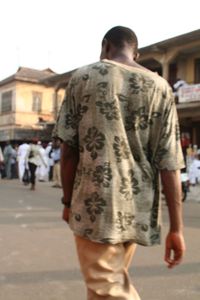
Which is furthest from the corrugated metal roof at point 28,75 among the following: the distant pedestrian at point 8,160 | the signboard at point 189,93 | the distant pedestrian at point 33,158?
the distant pedestrian at point 33,158

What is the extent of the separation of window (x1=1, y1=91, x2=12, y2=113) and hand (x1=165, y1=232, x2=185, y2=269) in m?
37.1

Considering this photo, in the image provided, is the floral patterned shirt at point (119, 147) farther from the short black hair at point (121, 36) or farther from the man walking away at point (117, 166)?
the short black hair at point (121, 36)

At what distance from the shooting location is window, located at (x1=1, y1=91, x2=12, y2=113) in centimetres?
3881

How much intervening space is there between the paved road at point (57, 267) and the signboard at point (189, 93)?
13021 mm

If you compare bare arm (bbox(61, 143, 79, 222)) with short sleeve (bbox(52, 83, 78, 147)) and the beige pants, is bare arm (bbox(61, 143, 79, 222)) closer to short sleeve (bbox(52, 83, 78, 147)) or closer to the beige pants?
short sleeve (bbox(52, 83, 78, 147))

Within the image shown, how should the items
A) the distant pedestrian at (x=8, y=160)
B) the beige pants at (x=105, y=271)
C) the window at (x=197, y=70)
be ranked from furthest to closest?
the window at (x=197, y=70) < the distant pedestrian at (x=8, y=160) < the beige pants at (x=105, y=271)

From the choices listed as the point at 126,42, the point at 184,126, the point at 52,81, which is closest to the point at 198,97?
the point at 184,126

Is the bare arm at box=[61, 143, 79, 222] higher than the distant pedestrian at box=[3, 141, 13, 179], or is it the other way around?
the distant pedestrian at box=[3, 141, 13, 179]

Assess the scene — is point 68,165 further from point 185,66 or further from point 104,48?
point 185,66

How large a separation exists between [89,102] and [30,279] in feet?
9.38

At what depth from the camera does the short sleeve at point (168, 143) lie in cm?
238

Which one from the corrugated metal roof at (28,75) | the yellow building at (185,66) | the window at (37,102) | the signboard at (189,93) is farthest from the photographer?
the window at (37,102)

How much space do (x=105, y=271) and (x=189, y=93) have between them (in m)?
19.6

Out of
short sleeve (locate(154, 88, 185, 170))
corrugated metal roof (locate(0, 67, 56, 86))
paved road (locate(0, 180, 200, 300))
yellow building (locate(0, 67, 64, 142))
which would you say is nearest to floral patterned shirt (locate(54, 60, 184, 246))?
short sleeve (locate(154, 88, 185, 170))
